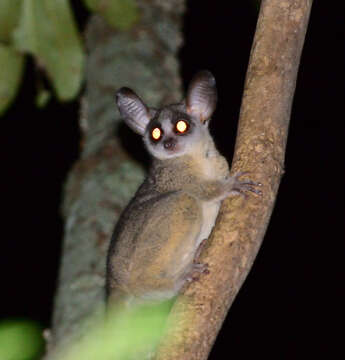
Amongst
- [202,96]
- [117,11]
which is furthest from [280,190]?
[202,96]

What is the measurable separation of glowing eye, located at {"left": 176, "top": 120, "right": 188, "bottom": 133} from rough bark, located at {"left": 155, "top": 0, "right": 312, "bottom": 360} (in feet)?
3.44

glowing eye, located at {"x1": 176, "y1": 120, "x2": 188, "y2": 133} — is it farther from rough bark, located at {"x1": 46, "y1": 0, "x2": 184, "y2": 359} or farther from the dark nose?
rough bark, located at {"x1": 46, "y1": 0, "x2": 184, "y2": 359}

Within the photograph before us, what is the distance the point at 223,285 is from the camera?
2.21m

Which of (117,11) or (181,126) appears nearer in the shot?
(181,126)

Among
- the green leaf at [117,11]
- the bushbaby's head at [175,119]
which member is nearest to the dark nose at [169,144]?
the bushbaby's head at [175,119]

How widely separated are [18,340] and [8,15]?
3.33 metres

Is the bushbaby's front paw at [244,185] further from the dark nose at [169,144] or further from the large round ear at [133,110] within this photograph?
the large round ear at [133,110]

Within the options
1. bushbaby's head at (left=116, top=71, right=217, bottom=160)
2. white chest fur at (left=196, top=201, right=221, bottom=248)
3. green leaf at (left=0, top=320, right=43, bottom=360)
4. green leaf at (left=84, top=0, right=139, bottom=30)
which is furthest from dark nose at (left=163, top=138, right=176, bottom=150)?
green leaf at (left=0, top=320, right=43, bottom=360)

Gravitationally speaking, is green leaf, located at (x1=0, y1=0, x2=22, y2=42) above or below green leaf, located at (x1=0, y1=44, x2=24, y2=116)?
above

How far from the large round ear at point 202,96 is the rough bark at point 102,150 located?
66 cm

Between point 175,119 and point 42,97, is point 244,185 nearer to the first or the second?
point 175,119

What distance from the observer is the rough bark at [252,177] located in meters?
2.10

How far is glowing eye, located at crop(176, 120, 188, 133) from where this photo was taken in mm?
3630

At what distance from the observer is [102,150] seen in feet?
14.1
